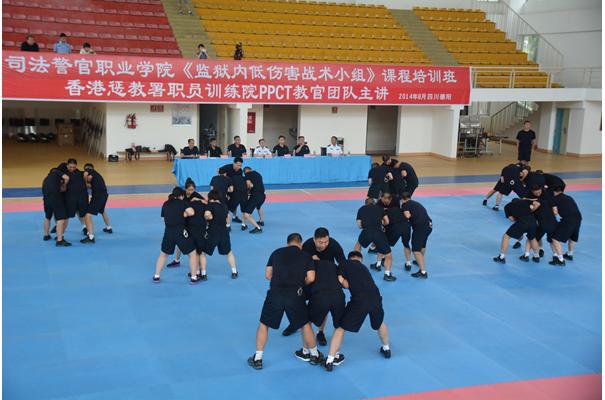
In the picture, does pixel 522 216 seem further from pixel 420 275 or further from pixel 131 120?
pixel 131 120

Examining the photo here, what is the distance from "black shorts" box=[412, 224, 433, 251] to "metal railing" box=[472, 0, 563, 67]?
22337mm

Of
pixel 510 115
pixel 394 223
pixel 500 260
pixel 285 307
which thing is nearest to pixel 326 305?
pixel 285 307

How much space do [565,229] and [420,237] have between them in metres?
2.95

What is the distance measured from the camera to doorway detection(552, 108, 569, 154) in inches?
1124

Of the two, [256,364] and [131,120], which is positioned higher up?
[131,120]

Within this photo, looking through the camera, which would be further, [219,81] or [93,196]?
[219,81]

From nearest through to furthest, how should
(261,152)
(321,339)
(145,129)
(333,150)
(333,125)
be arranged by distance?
(321,339)
(261,152)
(333,150)
(145,129)
(333,125)

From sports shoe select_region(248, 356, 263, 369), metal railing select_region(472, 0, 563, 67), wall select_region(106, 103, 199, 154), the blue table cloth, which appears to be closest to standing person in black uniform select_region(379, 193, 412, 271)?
sports shoe select_region(248, 356, 263, 369)

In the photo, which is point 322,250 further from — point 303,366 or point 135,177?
point 135,177

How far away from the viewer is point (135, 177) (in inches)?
780

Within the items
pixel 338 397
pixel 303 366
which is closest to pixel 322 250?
pixel 303 366

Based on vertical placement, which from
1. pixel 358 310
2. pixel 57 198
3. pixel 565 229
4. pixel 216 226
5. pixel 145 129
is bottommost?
pixel 358 310

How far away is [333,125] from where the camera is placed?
25.8 m

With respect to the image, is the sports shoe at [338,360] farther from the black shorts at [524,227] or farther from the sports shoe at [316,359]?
the black shorts at [524,227]
